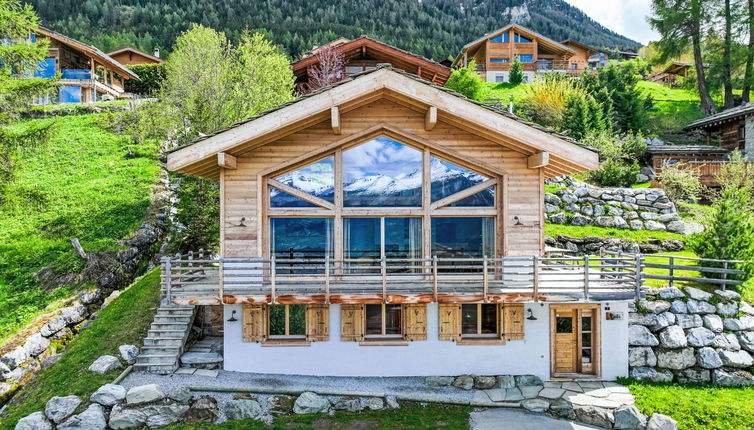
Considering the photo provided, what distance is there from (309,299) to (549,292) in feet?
18.5

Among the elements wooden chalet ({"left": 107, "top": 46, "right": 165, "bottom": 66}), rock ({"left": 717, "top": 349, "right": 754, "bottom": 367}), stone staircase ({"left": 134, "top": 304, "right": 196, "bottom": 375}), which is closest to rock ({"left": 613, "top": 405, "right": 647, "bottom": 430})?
rock ({"left": 717, "top": 349, "right": 754, "bottom": 367})

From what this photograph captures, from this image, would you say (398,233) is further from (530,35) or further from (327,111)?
(530,35)

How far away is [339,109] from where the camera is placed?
35.8ft

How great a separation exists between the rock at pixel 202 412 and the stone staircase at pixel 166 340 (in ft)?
5.58

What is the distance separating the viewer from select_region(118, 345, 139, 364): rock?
11117 mm

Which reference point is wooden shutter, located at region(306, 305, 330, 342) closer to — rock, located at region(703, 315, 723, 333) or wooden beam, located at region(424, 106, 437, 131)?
wooden beam, located at region(424, 106, 437, 131)

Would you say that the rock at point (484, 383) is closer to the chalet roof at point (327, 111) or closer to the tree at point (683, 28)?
the chalet roof at point (327, 111)

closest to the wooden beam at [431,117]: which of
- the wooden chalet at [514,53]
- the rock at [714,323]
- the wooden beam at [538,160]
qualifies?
the wooden beam at [538,160]

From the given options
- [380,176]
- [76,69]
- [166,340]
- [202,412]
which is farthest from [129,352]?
[76,69]

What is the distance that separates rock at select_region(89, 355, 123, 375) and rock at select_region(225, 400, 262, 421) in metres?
3.48

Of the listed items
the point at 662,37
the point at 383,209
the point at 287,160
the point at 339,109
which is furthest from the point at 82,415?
the point at 662,37

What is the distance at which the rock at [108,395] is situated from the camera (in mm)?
9562

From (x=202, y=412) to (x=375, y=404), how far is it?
3858mm

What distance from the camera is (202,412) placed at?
9516 mm
